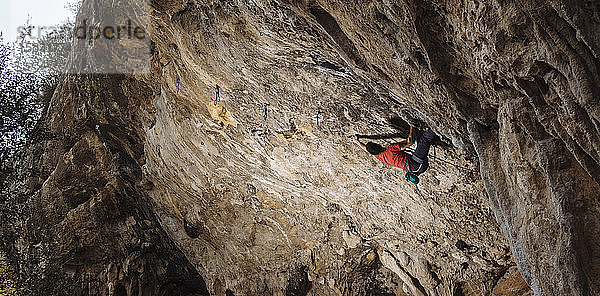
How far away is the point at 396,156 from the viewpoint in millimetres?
5672

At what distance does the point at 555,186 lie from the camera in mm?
3146

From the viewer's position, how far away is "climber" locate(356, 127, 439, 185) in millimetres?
5355

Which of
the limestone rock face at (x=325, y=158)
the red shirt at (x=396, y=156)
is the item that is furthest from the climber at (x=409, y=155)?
the limestone rock face at (x=325, y=158)

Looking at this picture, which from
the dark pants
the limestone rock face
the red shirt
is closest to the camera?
the limestone rock face

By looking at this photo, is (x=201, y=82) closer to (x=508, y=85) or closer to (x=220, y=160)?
(x=220, y=160)

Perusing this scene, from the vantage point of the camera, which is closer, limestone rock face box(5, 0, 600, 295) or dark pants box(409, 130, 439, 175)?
limestone rock face box(5, 0, 600, 295)

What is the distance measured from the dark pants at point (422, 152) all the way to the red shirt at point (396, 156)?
10cm

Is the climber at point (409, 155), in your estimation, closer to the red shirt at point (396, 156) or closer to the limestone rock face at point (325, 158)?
the red shirt at point (396, 156)

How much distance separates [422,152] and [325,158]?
1961mm

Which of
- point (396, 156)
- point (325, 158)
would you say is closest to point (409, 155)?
point (396, 156)

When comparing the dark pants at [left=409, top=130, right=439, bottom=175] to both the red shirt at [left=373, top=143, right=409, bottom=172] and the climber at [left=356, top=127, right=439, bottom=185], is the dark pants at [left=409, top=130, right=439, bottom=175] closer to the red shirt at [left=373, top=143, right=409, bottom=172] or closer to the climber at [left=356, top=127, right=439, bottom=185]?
the climber at [left=356, top=127, right=439, bottom=185]

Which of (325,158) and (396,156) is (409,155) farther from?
(325,158)

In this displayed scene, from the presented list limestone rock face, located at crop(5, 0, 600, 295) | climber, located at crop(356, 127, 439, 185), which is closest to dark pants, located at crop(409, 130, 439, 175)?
climber, located at crop(356, 127, 439, 185)

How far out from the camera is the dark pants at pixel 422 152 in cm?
529
